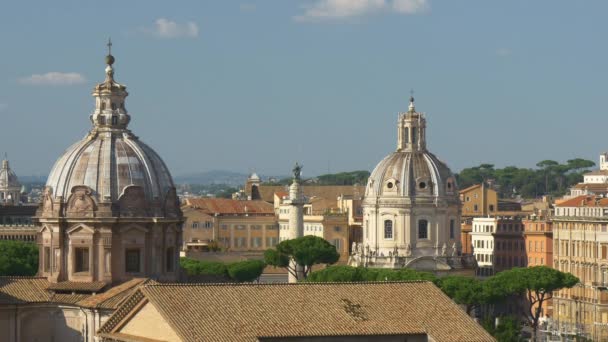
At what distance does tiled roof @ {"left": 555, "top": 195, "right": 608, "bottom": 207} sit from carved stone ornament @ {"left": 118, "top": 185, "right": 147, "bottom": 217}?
62.1 m

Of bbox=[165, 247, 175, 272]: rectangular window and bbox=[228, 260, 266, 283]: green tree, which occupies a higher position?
bbox=[165, 247, 175, 272]: rectangular window

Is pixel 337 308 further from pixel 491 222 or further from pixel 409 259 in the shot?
pixel 491 222

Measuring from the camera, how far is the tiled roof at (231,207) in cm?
19211

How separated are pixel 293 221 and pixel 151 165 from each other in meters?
79.3

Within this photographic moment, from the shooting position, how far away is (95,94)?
83.6 meters

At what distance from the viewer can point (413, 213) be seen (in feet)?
489

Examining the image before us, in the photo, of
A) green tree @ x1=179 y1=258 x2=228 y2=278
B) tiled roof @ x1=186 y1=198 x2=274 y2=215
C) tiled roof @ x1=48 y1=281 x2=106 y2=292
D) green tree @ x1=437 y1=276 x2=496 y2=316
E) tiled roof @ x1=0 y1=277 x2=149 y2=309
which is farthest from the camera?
tiled roof @ x1=186 y1=198 x2=274 y2=215

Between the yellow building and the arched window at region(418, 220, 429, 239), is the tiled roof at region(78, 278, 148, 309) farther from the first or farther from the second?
the yellow building

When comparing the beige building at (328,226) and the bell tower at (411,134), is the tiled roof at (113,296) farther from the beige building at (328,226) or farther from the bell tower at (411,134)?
the beige building at (328,226)

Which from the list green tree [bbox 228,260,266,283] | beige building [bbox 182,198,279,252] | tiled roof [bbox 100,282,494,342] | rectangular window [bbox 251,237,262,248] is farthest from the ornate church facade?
tiled roof [bbox 100,282,494,342]

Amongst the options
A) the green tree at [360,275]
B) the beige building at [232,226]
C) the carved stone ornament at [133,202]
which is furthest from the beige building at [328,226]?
the carved stone ornament at [133,202]

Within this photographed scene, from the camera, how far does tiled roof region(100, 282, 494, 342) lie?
6625 centimetres

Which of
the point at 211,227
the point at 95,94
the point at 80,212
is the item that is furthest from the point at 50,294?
the point at 211,227

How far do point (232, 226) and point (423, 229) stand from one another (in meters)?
43.8
